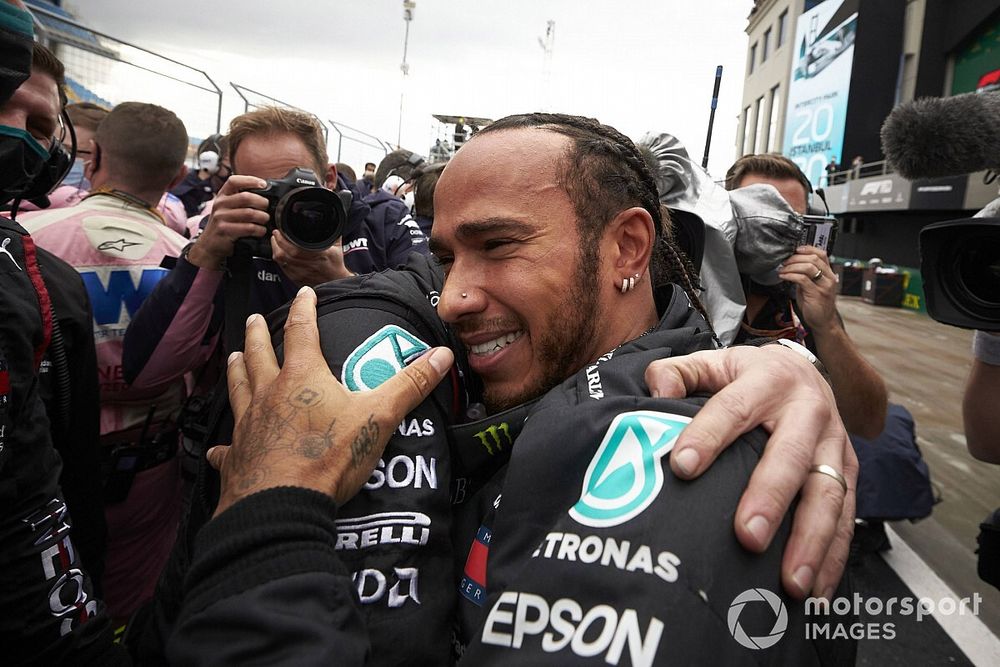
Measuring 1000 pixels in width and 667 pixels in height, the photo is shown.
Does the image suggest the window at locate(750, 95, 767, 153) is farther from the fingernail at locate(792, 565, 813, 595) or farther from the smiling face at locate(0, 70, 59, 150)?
the fingernail at locate(792, 565, 813, 595)

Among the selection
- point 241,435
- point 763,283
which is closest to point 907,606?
point 763,283

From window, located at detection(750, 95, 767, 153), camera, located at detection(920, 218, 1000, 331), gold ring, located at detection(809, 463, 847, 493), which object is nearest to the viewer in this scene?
gold ring, located at detection(809, 463, 847, 493)

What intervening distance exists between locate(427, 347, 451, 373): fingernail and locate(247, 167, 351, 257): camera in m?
0.98

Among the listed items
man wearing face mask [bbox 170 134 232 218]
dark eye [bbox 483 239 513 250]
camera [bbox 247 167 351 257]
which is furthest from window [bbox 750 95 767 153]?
dark eye [bbox 483 239 513 250]

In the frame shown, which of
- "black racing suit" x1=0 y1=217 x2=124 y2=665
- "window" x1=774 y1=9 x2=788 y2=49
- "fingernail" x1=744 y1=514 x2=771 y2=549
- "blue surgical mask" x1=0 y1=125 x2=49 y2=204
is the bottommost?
"black racing suit" x1=0 y1=217 x2=124 y2=665

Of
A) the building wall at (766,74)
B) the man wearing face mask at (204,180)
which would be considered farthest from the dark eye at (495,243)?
the building wall at (766,74)

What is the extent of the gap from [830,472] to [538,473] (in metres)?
0.48

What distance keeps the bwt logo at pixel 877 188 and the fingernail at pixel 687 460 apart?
70.0ft

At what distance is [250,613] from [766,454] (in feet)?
2.62

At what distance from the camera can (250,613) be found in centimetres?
81

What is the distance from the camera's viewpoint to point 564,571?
827 mm

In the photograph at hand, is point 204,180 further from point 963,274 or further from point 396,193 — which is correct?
point 963,274

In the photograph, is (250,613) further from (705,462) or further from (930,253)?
(930,253)

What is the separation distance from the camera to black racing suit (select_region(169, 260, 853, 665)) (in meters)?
0.77
